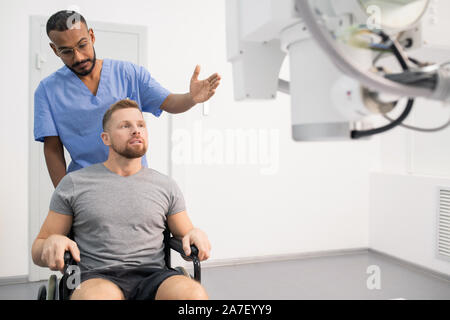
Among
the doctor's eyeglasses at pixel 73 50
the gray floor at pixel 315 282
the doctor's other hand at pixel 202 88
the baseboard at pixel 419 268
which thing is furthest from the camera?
the baseboard at pixel 419 268

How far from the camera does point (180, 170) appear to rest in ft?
10.0

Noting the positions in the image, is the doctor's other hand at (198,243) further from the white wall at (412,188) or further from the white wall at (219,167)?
the white wall at (412,188)

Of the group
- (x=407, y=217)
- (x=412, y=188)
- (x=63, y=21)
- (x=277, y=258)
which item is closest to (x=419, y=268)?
(x=407, y=217)

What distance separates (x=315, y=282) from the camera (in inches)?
111

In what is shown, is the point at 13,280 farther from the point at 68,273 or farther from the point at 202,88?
the point at 202,88

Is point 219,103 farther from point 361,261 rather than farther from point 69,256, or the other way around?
point 69,256

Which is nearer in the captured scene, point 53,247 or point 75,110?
point 53,247

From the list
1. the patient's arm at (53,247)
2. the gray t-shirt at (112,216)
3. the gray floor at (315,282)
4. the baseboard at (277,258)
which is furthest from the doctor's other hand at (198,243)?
the baseboard at (277,258)

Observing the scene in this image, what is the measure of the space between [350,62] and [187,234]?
96 cm

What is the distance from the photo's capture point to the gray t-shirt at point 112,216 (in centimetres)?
132

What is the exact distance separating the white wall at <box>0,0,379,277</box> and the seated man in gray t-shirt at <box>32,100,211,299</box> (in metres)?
1.59

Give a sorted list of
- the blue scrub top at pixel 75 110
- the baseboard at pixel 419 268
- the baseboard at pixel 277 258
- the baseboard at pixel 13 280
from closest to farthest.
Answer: the blue scrub top at pixel 75 110 → the baseboard at pixel 13 280 → the baseboard at pixel 419 268 → the baseboard at pixel 277 258

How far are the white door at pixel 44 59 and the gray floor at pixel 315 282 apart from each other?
1.60ft

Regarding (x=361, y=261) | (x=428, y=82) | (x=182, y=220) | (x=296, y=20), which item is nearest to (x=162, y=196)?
(x=182, y=220)
